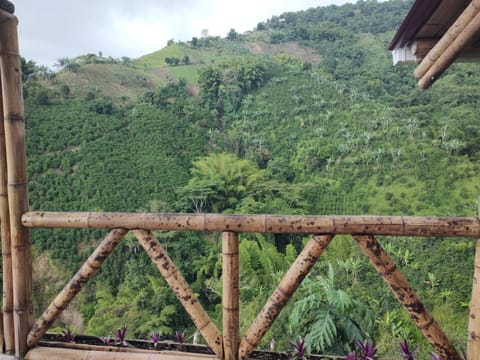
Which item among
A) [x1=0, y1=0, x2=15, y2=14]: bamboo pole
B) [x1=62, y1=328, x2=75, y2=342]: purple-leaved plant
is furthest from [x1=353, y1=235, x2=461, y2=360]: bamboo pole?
[x1=0, y1=0, x2=15, y2=14]: bamboo pole

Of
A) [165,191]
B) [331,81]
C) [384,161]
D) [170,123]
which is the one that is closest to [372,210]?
[384,161]

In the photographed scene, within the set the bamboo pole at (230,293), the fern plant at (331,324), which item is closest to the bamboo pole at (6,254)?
the bamboo pole at (230,293)

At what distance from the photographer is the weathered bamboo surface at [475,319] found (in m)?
0.91

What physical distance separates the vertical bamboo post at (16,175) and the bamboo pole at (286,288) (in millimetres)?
715

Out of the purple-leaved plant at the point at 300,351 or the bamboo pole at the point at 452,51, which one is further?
the purple-leaved plant at the point at 300,351

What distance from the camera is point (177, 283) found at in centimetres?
102

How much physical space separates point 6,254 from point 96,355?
0.44 meters

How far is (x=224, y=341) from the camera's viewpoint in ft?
3.43

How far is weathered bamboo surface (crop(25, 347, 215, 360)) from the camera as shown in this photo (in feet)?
3.56

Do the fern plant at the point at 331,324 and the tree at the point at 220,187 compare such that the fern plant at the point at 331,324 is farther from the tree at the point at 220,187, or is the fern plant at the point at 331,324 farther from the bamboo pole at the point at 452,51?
the tree at the point at 220,187

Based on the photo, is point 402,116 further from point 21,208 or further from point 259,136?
point 21,208

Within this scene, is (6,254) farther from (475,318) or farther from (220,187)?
(220,187)

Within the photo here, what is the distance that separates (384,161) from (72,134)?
411 inches

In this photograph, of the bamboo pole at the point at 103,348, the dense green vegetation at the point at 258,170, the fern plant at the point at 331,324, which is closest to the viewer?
the bamboo pole at the point at 103,348
